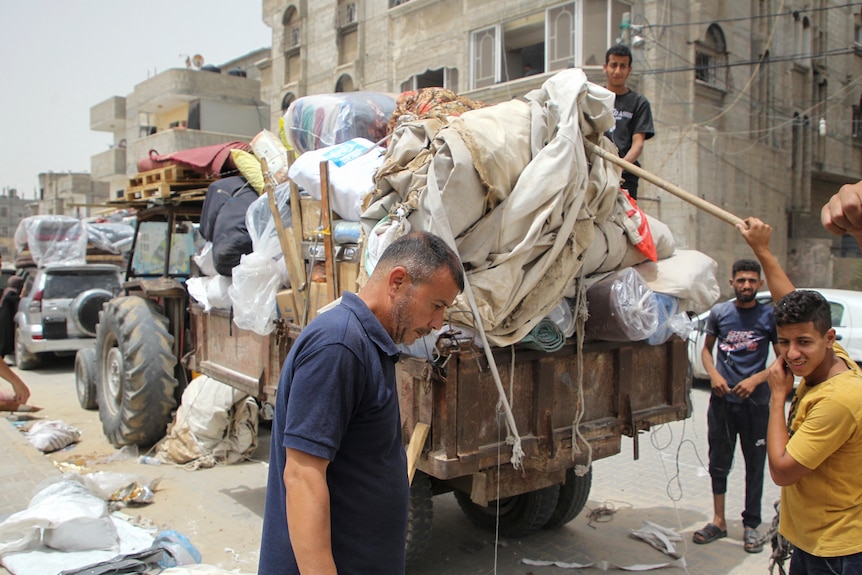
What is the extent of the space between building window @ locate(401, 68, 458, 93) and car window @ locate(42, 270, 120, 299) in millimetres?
9173

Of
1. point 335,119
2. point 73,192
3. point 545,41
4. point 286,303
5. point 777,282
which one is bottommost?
point 286,303

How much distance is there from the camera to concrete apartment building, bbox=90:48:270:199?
85.9 feet

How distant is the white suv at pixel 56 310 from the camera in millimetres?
11211

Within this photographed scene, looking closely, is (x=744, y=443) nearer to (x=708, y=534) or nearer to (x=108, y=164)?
(x=708, y=534)

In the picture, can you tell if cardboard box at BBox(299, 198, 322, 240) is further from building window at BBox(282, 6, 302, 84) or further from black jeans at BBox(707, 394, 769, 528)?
building window at BBox(282, 6, 302, 84)

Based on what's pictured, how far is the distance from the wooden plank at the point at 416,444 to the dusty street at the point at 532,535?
4.38 ft

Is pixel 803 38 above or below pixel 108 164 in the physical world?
above

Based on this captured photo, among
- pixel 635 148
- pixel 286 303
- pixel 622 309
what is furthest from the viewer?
pixel 635 148

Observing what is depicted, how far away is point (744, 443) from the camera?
15.7ft

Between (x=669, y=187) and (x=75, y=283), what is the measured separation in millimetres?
11036

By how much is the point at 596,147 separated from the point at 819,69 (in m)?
17.8

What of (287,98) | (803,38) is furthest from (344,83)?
(803,38)

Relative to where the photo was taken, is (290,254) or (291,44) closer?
(290,254)

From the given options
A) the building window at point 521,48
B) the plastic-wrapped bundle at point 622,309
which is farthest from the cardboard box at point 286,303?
the building window at point 521,48
